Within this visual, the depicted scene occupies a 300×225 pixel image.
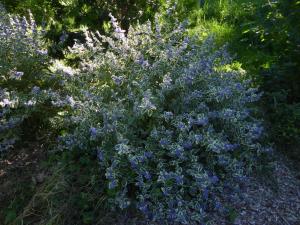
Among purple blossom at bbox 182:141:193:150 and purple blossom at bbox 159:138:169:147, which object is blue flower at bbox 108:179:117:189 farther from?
purple blossom at bbox 182:141:193:150

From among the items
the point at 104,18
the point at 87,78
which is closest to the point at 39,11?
the point at 104,18

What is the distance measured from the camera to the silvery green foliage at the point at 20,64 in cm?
320

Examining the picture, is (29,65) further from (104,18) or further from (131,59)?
(104,18)

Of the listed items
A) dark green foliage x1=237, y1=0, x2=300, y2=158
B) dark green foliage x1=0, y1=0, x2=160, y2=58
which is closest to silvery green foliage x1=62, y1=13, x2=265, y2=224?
dark green foliage x1=237, y1=0, x2=300, y2=158

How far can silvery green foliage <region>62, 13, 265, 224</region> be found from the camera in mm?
2689

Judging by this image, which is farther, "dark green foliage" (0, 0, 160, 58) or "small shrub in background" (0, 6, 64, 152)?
"dark green foliage" (0, 0, 160, 58)

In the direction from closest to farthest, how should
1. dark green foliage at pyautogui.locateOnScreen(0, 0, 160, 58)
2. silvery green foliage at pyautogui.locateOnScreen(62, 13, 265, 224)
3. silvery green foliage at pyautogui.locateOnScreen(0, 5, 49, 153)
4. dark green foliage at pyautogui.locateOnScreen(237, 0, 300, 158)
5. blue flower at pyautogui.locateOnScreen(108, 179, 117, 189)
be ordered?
blue flower at pyautogui.locateOnScreen(108, 179, 117, 189)
silvery green foliage at pyautogui.locateOnScreen(62, 13, 265, 224)
silvery green foliage at pyautogui.locateOnScreen(0, 5, 49, 153)
dark green foliage at pyautogui.locateOnScreen(237, 0, 300, 158)
dark green foliage at pyautogui.locateOnScreen(0, 0, 160, 58)

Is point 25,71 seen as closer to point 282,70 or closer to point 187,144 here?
point 187,144

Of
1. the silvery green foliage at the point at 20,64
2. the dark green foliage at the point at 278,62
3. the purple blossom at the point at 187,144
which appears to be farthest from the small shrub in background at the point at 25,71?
the dark green foliage at the point at 278,62

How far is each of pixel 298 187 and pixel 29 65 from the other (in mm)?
2388

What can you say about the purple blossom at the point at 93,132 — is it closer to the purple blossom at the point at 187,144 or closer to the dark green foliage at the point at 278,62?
the purple blossom at the point at 187,144

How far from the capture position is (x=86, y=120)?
2.97 metres

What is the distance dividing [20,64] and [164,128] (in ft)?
4.63

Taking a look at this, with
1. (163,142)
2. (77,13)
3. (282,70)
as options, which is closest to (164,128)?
(163,142)
